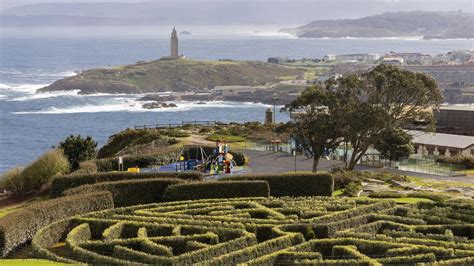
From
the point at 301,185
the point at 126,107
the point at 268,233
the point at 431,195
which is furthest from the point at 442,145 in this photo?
the point at 126,107

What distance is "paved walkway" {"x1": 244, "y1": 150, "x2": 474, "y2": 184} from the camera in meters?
52.5

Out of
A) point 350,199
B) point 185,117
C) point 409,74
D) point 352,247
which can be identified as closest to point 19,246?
point 352,247

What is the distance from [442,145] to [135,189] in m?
38.2

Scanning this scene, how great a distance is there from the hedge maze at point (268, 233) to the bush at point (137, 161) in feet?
42.2

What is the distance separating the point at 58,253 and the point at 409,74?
31427mm

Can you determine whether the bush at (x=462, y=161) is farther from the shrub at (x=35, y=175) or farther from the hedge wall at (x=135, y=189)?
the shrub at (x=35, y=175)

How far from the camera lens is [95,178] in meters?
41.1

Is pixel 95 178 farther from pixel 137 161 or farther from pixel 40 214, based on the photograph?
pixel 137 161

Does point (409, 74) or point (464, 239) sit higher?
point (409, 74)

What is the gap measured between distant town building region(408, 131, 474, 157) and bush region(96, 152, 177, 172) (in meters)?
23.2

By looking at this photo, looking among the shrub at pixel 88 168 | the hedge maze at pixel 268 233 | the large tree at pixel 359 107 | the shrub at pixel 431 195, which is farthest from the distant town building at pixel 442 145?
the hedge maze at pixel 268 233

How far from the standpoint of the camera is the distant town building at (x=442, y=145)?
6962 centimetres

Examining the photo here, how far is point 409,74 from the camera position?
184ft

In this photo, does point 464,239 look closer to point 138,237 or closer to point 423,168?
point 138,237
